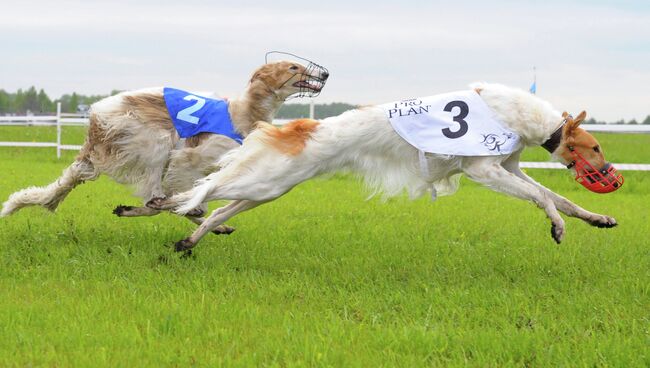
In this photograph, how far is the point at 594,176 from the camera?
259 inches

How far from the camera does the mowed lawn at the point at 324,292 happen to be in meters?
4.29

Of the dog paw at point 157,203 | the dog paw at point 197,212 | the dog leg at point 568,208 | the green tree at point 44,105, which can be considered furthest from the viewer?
the green tree at point 44,105

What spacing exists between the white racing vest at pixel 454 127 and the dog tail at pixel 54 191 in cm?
309

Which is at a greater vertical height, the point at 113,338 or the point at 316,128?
the point at 316,128

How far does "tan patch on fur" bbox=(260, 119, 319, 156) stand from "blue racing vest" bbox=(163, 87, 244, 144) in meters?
0.85

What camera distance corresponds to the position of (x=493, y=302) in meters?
5.42

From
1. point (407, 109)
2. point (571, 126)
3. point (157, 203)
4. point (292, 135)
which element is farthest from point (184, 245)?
point (571, 126)

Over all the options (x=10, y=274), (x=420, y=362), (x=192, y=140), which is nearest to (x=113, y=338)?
(x=420, y=362)

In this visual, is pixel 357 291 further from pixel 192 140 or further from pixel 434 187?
pixel 192 140

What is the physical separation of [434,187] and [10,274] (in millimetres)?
3459

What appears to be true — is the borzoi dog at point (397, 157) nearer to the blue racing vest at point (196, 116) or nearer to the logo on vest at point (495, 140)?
the logo on vest at point (495, 140)

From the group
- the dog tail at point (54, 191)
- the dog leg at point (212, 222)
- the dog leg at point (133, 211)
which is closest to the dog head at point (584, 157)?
the dog leg at point (212, 222)

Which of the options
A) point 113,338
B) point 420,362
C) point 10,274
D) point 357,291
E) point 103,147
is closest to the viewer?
point 420,362

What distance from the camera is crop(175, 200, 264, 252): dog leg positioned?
6.88 metres
